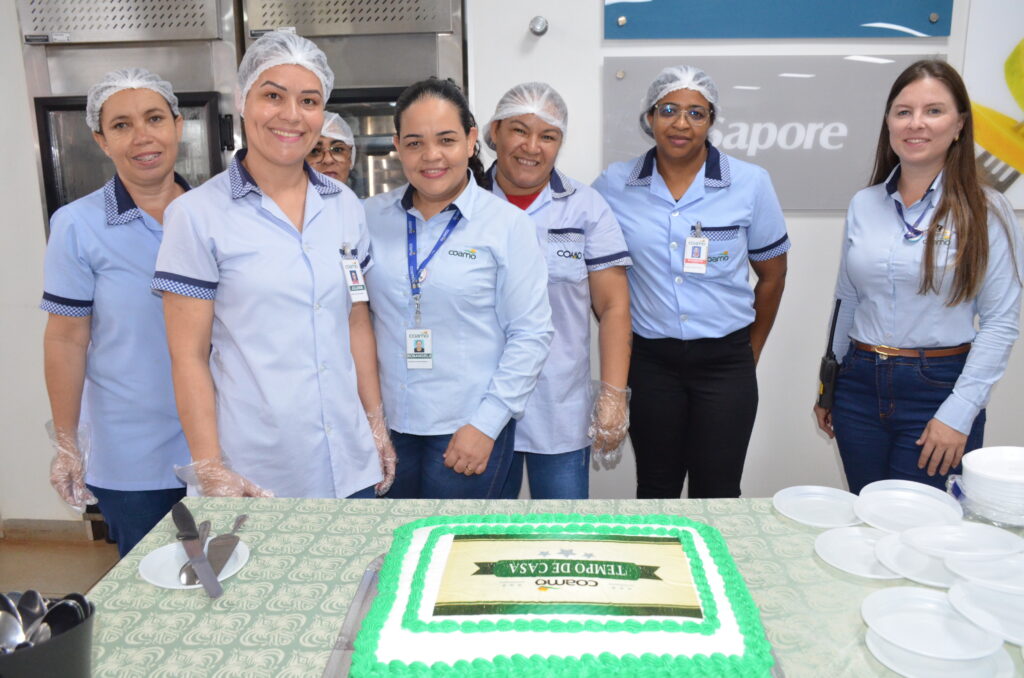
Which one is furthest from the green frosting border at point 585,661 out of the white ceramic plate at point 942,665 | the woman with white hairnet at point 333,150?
the woman with white hairnet at point 333,150

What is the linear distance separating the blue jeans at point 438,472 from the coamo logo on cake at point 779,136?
1.54 meters

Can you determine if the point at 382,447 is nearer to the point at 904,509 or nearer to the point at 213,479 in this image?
the point at 213,479

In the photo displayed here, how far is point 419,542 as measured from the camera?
1.02 meters

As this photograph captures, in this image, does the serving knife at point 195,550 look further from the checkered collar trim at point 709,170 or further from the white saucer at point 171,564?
the checkered collar trim at point 709,170

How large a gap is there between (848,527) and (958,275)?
3.29 ft

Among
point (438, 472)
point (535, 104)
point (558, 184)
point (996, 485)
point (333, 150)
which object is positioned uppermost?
point (535, 104)

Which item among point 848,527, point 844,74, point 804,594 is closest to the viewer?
point 804,594

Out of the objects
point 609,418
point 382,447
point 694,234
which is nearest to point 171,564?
point 382,447

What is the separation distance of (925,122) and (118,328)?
2.02 m

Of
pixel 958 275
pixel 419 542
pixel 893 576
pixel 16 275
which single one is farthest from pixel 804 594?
pixel 16 275

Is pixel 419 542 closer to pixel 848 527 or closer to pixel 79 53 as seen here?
pixel 848 527

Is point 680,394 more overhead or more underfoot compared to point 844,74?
more underfoot

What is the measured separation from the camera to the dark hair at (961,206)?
1.75m

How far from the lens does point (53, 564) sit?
2963 millimetres
